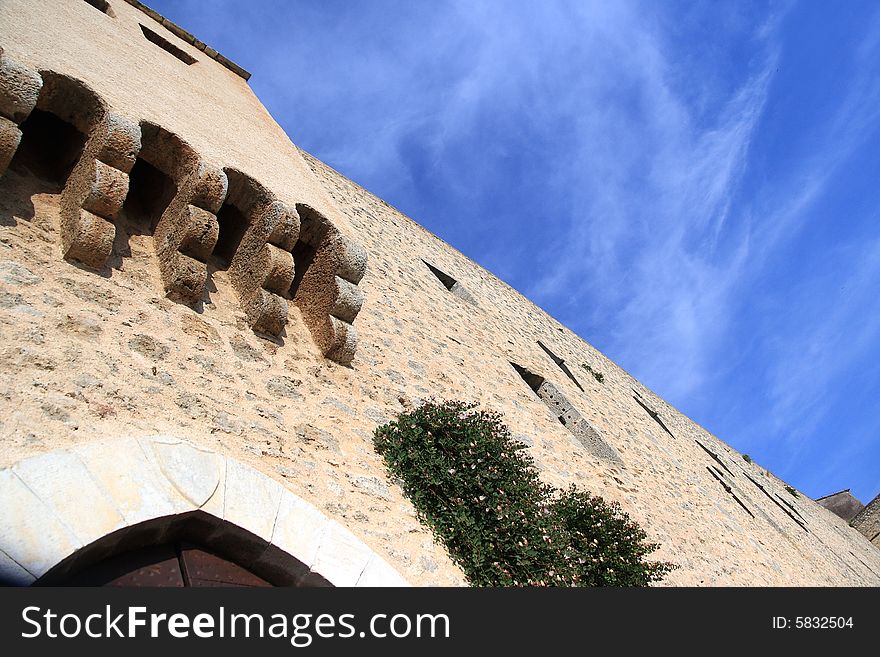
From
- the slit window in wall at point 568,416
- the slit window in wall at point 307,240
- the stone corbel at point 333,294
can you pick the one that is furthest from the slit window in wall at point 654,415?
the slit window in wall at point 307,240

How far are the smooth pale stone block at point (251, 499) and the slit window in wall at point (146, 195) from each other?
5.37 ft

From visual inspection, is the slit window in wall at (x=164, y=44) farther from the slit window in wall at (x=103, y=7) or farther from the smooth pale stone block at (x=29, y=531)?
the smooth pale stone block at (x=29, y=531)

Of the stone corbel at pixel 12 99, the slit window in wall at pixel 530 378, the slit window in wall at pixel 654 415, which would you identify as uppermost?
the slit window in wall at pixel 654 415

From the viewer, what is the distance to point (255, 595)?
2346mm

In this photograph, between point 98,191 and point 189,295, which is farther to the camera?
point 189,295

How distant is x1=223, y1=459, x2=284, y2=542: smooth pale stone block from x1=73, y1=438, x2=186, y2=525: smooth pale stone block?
0.73 feet

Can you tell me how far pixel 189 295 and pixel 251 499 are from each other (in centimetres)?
124

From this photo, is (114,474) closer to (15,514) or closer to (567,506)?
(15,514)

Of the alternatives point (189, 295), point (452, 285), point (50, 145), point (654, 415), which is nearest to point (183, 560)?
point (189, 295)

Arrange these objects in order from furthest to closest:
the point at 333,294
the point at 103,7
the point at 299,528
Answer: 1. the point at 103,7
2. the point at 333,294
3. the point at 299,528

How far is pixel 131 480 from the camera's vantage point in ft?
7.85

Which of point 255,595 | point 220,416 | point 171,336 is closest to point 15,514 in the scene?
point 255,595

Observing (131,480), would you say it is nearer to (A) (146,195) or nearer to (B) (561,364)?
(A) (146,195)

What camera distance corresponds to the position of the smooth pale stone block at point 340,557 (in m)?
2.85
